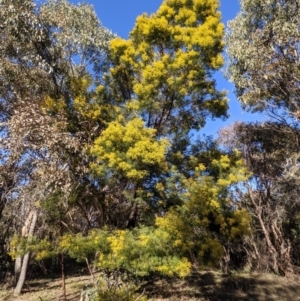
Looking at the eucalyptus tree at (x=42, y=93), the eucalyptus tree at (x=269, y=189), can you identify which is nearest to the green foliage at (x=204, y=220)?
the eucalyptus tree at (x=42, y=93)

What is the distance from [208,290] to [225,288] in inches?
32.3

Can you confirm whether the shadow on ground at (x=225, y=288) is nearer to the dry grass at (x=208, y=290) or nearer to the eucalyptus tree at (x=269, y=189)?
the dry grass at (x=208, y=290)

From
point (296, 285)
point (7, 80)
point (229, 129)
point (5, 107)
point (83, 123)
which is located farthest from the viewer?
point (229, 129)

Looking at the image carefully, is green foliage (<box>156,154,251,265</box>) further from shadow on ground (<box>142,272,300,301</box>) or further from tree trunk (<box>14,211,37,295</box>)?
tree trunk (<box>14,211,37,295</box>)

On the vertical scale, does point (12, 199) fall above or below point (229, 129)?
below

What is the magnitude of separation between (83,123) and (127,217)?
9.63 ft

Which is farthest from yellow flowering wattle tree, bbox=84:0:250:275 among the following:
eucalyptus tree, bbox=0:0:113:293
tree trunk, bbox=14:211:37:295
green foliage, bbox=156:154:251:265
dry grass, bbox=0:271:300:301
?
tree trunk, bbox=14:211:37:295

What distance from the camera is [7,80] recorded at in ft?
34.4

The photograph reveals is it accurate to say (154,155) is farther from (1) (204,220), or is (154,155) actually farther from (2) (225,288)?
(2) (225,288)

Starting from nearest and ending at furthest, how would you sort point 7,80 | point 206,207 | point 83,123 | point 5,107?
point 206,207, point 83,123, point 7,80, point 5,107

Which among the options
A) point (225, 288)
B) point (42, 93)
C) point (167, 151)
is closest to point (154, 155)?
point (167, 151)

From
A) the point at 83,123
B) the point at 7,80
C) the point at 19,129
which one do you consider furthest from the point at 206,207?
the point at 7,80

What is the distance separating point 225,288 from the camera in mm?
12320

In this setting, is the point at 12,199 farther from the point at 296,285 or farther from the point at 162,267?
the point at 296,285
